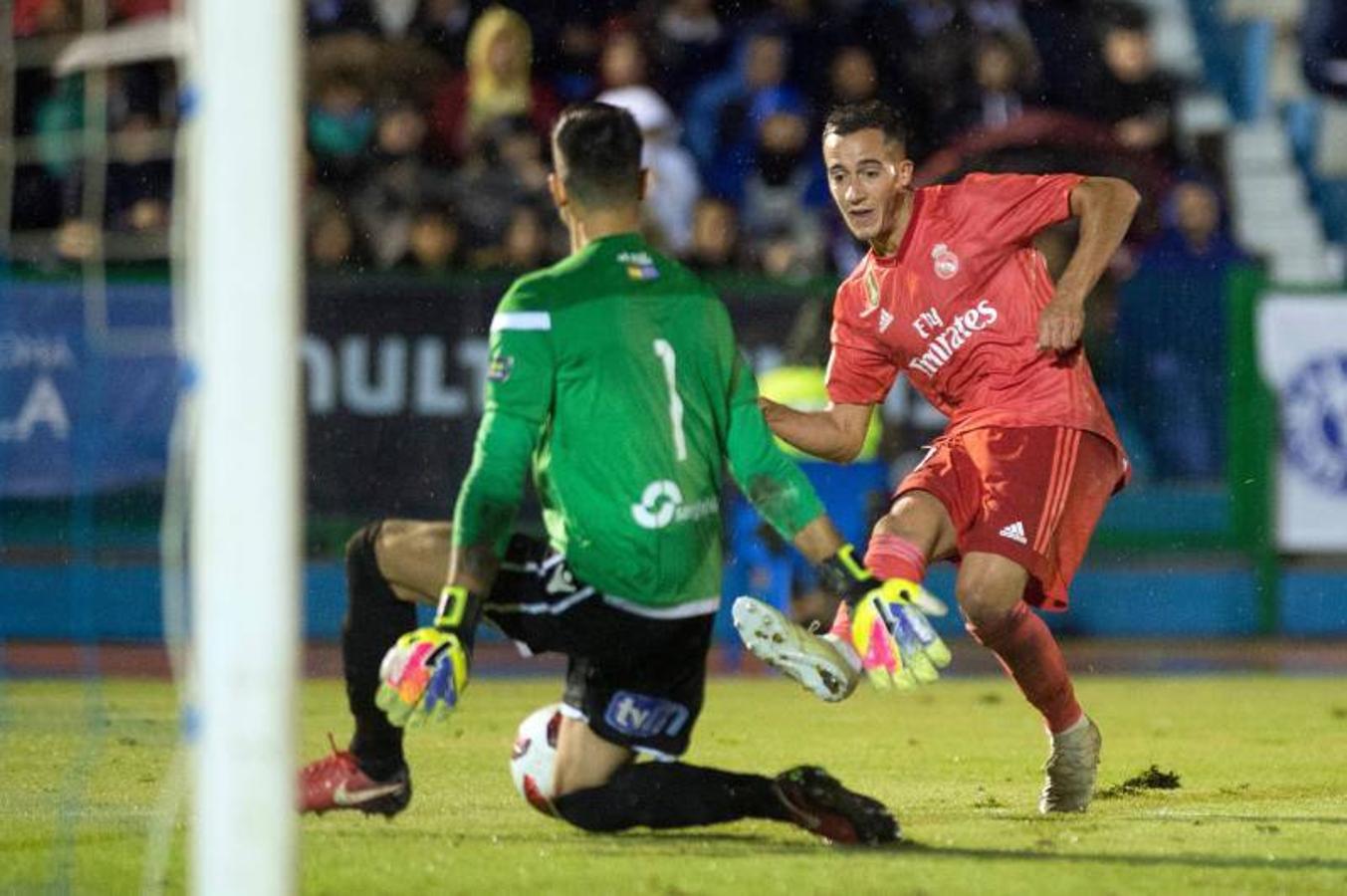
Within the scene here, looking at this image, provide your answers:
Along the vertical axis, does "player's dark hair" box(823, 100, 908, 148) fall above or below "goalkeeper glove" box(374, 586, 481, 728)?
above

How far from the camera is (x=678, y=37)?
14547 millimetres

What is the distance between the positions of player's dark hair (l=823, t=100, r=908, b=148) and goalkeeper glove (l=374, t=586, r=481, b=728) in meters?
2.21

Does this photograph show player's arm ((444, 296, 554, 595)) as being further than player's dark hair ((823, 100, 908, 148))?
No

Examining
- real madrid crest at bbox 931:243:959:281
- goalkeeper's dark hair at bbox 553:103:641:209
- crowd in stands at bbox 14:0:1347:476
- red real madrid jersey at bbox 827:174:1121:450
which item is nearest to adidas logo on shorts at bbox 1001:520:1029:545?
red real madrid jersey at bbox 827:174:1121:450

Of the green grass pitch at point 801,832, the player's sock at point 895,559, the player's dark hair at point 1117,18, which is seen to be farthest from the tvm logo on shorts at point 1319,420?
the player's sock at point 895,559

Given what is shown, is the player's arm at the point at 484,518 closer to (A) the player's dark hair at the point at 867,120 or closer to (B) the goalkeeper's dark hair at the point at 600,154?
(B) the goalkeeper's dark hair at the point at 600,154

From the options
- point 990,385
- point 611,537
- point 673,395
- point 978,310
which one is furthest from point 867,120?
point 611,537

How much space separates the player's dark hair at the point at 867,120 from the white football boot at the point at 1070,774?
1.71m

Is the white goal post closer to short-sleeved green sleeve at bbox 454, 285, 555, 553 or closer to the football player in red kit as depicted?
short-sleeved green sleeve at bbox 454, 285, 555, 553

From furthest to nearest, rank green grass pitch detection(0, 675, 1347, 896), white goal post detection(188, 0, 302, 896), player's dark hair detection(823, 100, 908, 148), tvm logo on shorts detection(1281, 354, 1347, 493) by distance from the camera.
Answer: tvm logo on shorts detection(1281, 354, 1347, 493)
player's dark hair detection(823, 100, 908, 148)
green grass pitch detection(0, 675, 1347, 896)
white goal post detection(188, 0, 302, 896)

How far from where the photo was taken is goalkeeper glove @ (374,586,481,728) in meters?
5.32

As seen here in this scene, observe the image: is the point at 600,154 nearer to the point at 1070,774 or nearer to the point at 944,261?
the point at 944,261

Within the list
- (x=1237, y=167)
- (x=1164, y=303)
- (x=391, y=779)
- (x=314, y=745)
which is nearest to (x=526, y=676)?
(x=314, y=745)

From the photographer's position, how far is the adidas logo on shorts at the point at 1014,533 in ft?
22.4
